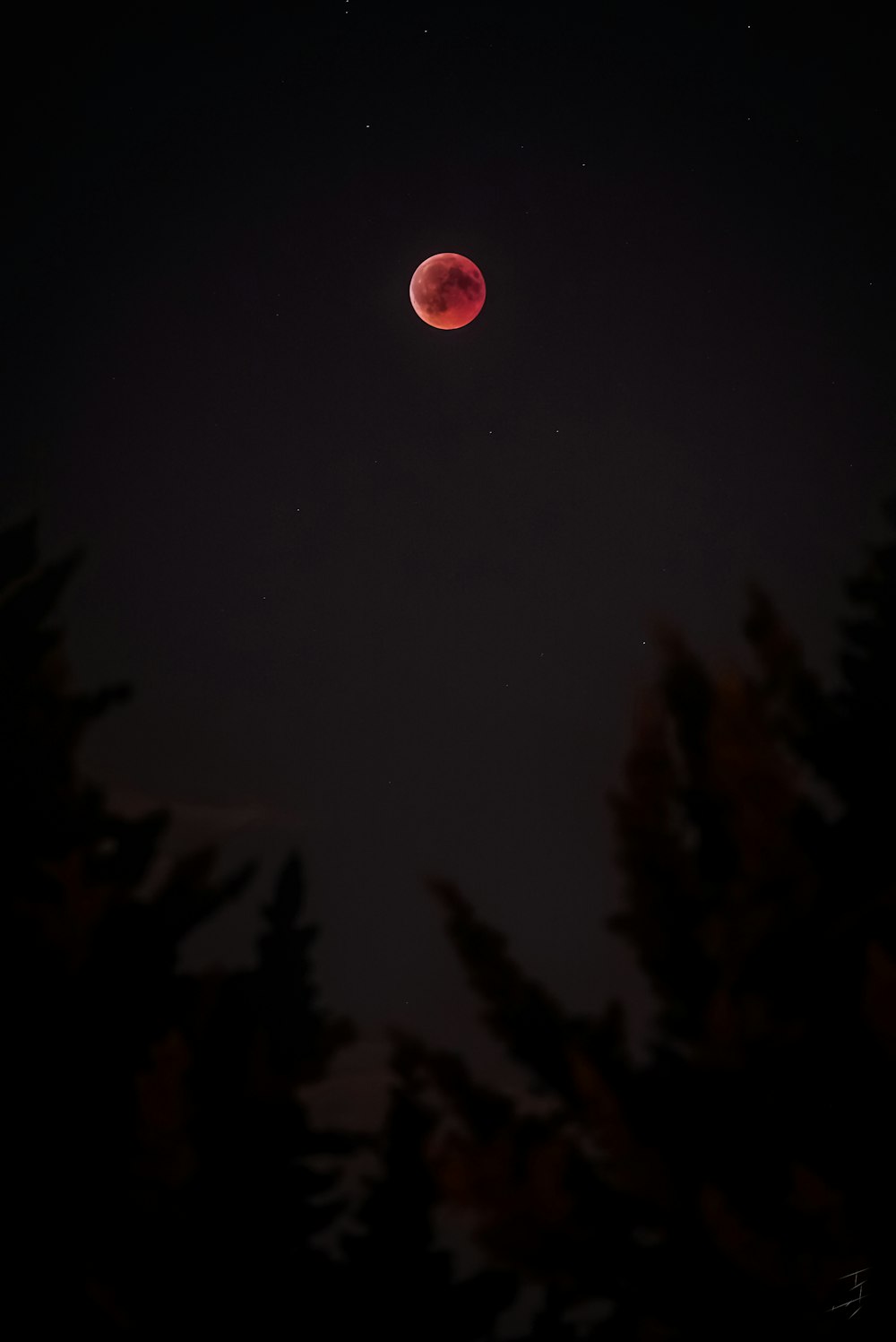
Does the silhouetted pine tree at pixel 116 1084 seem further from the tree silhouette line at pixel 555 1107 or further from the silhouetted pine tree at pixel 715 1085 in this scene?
the silhouetted pine tree at pixel 715 1085

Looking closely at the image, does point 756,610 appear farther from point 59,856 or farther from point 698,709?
point 59,856

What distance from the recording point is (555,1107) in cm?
695

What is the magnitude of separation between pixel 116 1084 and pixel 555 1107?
3030 millimetres

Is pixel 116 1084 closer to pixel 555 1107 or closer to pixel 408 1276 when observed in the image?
pixel 408 1276

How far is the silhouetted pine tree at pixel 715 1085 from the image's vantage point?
5.71 meters

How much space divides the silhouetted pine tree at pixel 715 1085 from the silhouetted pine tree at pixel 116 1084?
1667mm

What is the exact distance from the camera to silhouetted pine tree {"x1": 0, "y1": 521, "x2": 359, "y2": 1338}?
20.2ft

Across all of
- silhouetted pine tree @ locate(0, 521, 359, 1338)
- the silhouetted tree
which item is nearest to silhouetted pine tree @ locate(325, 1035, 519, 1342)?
the silhouetted tree

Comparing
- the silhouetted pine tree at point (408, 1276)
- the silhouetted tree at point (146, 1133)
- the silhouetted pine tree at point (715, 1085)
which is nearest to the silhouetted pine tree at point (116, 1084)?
the silhouetted tree at point (146, 1133)

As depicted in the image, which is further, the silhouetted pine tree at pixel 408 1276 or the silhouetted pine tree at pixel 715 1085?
the silhouetted pine tree at pixel 408 1276

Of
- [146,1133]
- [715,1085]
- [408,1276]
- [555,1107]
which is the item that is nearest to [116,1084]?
[146,1133]

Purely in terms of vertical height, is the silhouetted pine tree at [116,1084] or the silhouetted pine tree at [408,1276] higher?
the silhouetted pine tree at [116,1084]

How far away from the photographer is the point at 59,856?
7.75m

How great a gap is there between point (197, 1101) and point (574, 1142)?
3.09m
